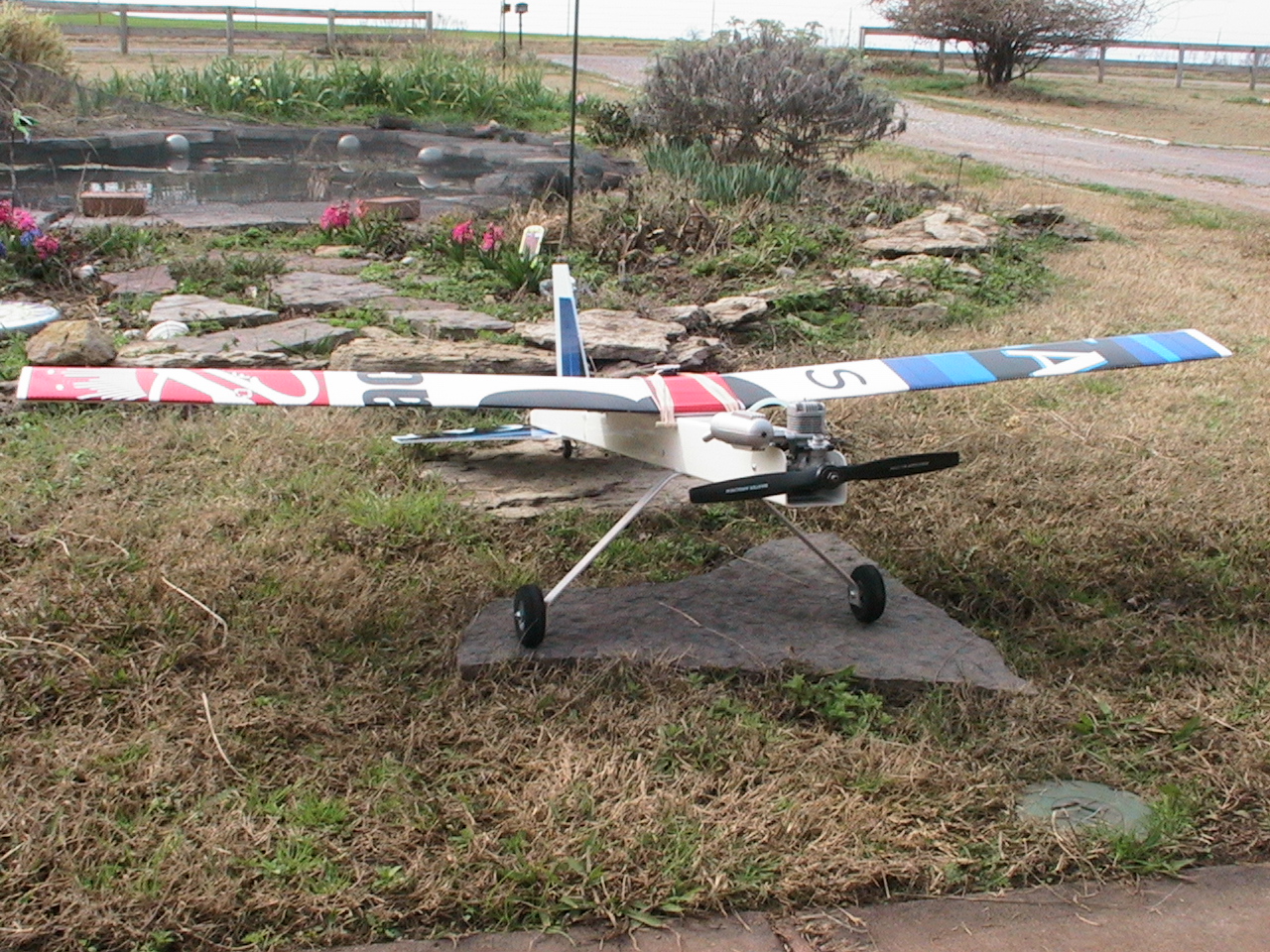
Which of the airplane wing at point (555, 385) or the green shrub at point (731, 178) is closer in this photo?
the airplane wing at point (555, 385)

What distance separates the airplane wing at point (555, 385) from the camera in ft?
11.8

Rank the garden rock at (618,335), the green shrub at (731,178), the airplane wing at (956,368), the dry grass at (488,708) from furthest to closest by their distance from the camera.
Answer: the green shrub at (731,178) < the garden rock at (618,335) < the airplane wing at (956,368) < the dry grass at (488,708)

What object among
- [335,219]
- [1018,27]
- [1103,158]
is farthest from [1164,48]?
[335,219]

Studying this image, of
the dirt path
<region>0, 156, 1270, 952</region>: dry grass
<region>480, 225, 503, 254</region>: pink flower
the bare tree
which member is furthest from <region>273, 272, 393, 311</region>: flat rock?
the bare tree

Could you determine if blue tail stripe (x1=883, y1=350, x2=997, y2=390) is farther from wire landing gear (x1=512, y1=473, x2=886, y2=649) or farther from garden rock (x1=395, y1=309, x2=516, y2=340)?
garden rock (x1=395, y1=309, x2=516, y2=340)

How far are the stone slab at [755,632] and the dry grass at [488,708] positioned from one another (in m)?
0.12

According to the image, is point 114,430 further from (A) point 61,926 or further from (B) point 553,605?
(A) point 61,926

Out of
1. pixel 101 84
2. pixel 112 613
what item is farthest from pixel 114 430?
pixel 101 84

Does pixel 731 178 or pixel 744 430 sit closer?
pixel 744 430

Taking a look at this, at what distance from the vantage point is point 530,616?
4016 millimetres

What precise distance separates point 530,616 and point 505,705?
0.35 m

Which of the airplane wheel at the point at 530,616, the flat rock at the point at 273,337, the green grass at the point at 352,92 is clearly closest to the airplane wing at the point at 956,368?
the airplane wheel at the point at 530,616

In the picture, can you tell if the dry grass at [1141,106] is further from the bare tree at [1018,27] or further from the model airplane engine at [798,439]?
the model airplane engine at [798,439]

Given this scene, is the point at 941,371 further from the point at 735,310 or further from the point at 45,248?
the point at 45,248
